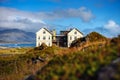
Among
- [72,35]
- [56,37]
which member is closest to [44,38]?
[56,37]

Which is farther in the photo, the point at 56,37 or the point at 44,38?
the point at 56,37

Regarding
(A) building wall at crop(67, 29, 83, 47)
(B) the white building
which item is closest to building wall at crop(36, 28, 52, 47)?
(B) the white building

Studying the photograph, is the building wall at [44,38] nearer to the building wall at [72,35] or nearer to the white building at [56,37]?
the white building at [56,37]

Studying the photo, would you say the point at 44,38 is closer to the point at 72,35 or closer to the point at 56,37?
the point at 56,37

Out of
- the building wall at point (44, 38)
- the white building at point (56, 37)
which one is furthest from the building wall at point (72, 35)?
the building wall at point (44, 38)

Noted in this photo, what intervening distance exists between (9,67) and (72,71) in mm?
21425

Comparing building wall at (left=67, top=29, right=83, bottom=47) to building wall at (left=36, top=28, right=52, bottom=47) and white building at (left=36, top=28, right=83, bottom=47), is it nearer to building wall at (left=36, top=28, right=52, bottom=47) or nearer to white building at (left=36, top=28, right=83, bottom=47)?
white building at (left=36, top=28, right=83, bottom=47)

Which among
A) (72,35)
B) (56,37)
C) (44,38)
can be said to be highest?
(72,35)

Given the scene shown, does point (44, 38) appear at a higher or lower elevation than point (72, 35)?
lower

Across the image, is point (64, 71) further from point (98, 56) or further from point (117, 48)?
point (117, 48)

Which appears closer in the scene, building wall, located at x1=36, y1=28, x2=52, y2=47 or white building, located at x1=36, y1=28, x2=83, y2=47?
building wall, located at x1=36, y1=28, x2=52, y2=47

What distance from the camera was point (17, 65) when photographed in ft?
102

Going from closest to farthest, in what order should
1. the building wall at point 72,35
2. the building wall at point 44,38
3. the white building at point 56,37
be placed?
the building wall at point 44,38, the building wall at point 72,35, the white building at point 56,37

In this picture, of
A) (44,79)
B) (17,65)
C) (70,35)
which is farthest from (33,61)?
(70,35)
